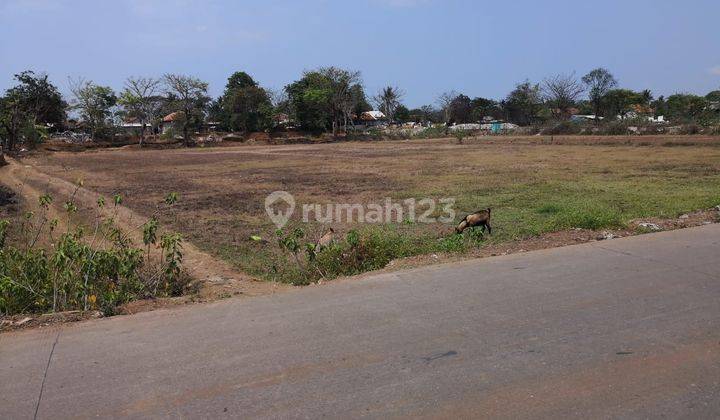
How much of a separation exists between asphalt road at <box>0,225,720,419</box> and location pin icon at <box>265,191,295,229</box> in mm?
6448

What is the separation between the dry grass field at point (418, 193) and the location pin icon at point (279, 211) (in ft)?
0.71

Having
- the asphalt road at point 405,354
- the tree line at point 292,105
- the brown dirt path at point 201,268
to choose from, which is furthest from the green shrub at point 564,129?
the asphalt road at point 405,354

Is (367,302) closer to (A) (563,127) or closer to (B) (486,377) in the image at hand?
(B) (486,377)

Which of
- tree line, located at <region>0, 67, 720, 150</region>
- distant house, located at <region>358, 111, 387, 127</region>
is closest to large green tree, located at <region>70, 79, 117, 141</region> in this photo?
tree line, located at <region>0, 67, 720, 150</region>

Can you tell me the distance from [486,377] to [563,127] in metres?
48.0

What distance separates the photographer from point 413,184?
17516 mm

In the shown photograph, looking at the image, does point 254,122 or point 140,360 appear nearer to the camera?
point 140,360

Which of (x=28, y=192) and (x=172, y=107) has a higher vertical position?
(x=172, y=107)

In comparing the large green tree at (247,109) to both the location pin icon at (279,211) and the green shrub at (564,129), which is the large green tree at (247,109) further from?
the location pin icon at (279,211)

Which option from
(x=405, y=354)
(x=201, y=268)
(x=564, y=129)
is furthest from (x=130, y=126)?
(x=405, y=354)

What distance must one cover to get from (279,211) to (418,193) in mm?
4129

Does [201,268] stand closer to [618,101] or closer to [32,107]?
[32,107]

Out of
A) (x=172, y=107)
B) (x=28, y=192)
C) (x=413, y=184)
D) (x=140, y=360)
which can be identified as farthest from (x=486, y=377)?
(x=172, y=107)

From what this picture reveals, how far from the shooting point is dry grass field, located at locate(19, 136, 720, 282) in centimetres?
767
